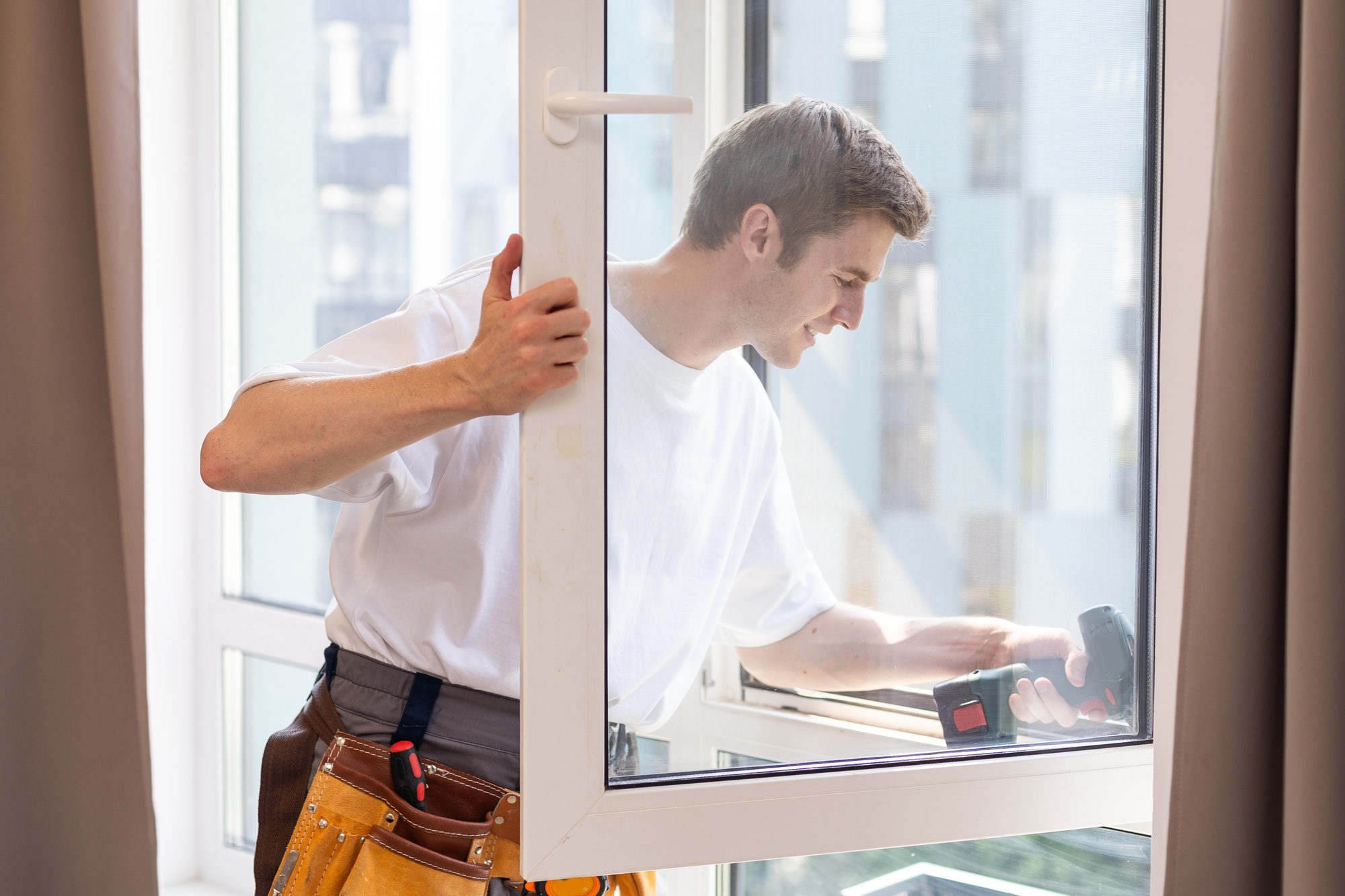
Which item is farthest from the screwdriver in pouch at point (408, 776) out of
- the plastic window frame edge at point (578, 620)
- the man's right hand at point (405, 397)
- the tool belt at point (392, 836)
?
the man's right hand at point (405, 397)

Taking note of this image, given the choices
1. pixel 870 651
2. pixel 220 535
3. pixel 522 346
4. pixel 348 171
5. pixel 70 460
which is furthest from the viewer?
pixel 220 535

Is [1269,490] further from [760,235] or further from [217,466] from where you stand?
[217,466]

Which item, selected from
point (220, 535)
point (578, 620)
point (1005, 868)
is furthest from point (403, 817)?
point (220, 535)

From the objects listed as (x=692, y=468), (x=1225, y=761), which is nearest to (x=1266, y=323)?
(x=1225, y=761)

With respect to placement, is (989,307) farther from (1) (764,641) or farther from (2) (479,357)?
(2) (479,357)

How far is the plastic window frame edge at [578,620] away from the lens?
919 millimetres

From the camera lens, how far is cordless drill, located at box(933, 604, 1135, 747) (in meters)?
1.11

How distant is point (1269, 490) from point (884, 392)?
1.24 ft

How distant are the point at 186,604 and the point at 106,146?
1.46 metres

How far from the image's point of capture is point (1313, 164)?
0.84 m

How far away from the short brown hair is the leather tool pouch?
646mm

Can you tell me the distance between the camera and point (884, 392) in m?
1.06

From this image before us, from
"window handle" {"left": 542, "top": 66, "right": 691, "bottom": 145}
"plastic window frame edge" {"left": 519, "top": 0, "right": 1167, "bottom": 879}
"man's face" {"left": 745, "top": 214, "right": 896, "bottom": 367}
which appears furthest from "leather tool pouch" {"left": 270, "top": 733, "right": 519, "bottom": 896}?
"window handle" {"left": 542, "top": 66, "right": 691, "bottom": 145}

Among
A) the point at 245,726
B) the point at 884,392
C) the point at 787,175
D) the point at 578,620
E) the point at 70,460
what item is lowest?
the point at 245,726
